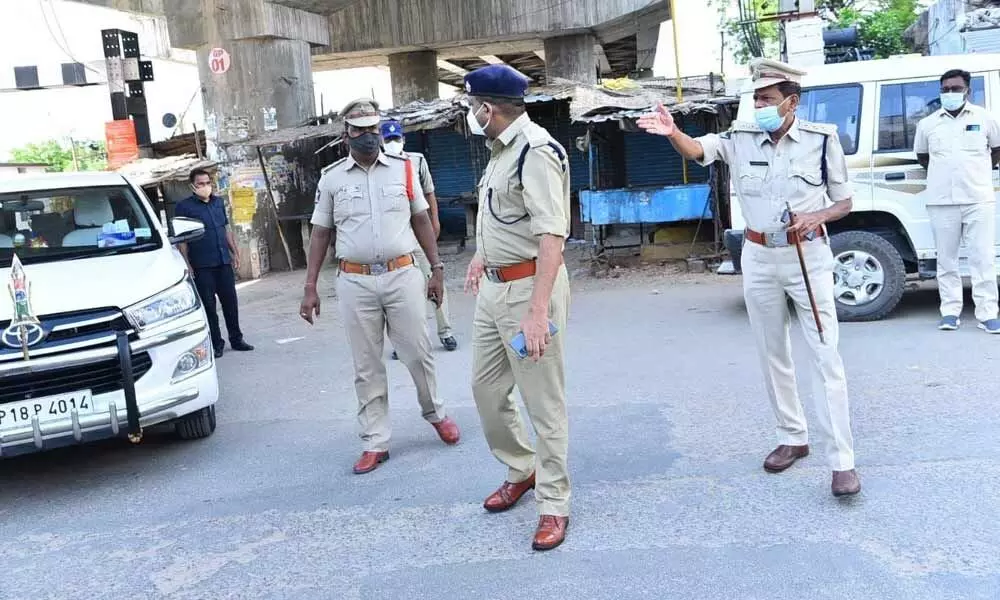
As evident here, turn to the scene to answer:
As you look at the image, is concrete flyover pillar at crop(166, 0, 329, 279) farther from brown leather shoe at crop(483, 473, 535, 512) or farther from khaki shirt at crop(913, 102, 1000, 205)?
brown leather shoe at crop(483, 473, 535, 512)

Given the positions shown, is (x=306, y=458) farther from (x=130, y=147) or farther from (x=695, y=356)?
(x=130, y=147)

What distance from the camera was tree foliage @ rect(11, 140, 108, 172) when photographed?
94.7ft

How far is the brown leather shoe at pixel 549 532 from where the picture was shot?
3.58m

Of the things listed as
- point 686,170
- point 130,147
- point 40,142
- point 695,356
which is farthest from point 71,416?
point 40,142

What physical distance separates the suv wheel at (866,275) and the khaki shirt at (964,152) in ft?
2.32

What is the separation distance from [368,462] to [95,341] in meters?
1.49

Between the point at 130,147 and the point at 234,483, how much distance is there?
45.8ft

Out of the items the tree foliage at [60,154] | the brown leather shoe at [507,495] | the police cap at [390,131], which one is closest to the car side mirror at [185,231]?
the police cap at [390,131]

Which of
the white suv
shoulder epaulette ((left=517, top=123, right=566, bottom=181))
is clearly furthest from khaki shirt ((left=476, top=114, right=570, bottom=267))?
the white suv

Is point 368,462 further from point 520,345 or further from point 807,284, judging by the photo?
point 807,284

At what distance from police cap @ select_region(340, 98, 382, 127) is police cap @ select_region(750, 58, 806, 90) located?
1896mm

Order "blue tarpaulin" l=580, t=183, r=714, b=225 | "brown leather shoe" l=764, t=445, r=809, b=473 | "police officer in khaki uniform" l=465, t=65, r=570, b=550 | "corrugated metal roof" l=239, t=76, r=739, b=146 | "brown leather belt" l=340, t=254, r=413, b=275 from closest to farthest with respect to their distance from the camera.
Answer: "police officer in khaki uniform" l=465, t=65, r=570, b=550
"brown leather shoe" l=764, t=445, r=809, b=473
"brown leather belt" l=340, t=254, r=413, b=275
"corrugated metal roof" l=239, t=76, r=739, b=146
"blue tarpaulin" l=580, t=183, r=714, b=225

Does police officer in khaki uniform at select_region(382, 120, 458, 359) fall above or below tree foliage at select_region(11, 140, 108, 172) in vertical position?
below

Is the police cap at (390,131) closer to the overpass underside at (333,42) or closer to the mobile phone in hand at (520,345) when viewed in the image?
the mobile phone in hand at (520,345)
